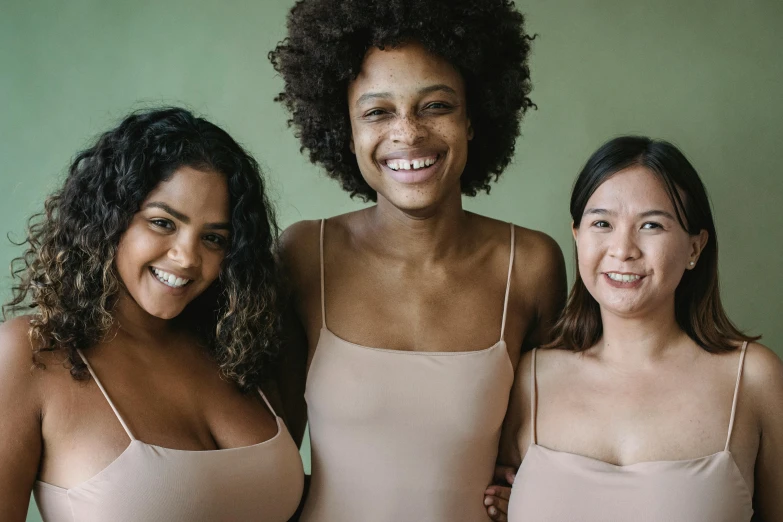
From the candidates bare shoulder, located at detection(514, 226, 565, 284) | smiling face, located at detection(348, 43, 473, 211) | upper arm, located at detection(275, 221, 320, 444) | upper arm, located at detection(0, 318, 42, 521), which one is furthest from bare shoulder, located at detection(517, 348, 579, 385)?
upper arm, located at detection(0, 318, 42, 521)

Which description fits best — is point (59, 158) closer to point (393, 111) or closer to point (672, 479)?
point (393, 111)

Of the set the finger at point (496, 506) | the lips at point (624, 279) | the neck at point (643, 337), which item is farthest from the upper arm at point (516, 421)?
the lips at point (624, 279)

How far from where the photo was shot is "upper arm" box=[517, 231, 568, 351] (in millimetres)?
2229

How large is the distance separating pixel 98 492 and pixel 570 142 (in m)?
1.79

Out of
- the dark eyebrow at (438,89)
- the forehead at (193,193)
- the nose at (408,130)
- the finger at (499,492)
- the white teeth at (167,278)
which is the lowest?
the finger at (499,492)

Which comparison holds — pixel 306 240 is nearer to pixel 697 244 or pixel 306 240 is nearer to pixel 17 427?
pixel 17 427

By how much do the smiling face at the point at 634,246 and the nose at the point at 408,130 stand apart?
0.44m

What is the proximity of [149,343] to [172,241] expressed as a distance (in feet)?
0.93

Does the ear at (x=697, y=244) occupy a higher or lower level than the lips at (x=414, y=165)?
lower

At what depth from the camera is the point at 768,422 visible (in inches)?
73.8

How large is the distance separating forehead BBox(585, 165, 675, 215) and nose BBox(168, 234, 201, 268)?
93 cm

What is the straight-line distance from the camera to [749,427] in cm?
187

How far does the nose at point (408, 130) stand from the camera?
6.42 feet

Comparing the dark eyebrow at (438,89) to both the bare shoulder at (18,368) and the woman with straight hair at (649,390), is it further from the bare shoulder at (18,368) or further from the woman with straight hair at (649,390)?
the bare shoulder at (18,368)
